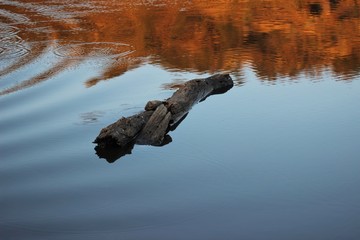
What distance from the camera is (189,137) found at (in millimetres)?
6340

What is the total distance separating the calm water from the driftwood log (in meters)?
0.14

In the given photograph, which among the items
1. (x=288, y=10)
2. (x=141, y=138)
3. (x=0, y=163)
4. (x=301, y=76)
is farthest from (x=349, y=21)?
(x=0, y=163)

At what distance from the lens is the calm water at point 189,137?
4.71 meters

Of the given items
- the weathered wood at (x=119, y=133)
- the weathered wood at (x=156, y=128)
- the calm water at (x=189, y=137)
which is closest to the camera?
the calm water at (x=189, y=137)

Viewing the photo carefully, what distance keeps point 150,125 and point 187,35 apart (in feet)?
16.6

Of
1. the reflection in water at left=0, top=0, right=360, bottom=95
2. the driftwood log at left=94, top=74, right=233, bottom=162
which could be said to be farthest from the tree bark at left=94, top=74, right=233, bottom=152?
the reflection in water at left=0, top=0, right=360, bottom=95

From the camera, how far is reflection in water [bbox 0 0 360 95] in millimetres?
9156

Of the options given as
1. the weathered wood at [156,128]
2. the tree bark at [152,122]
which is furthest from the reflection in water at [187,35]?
the weathered wood at [156,128]

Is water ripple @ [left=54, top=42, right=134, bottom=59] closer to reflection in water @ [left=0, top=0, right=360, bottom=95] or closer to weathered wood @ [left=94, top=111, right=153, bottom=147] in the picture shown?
reflection in water @ [left=0, top=0, right=360, bottom=95]

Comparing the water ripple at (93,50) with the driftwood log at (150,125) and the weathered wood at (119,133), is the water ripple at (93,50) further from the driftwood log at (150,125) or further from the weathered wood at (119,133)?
the weathered wood at (119,133)

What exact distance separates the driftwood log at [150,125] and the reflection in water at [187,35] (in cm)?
166

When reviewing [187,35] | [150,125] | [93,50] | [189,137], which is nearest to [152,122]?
[150,125]

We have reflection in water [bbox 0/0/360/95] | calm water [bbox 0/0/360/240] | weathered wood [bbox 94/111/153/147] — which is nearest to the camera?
calm water [bbox 0/0/360/240]

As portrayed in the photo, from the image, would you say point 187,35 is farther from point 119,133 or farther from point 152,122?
point 119,133
